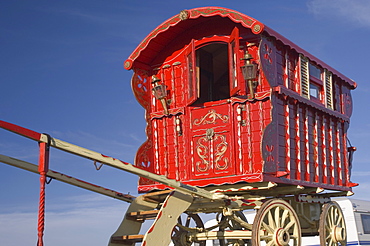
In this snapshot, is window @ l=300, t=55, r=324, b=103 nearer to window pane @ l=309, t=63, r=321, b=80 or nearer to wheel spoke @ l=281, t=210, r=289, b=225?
window pane @ l=309, t=63, r=321, b=80

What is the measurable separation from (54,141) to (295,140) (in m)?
5.16

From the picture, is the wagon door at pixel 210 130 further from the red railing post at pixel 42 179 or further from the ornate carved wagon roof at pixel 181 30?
the red railing post at pixel 42 179

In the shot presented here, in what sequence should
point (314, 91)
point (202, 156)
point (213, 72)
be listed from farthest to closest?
point (213, 72) → point (314, 91) → point (202, 156)

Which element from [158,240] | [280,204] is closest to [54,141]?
[158,240]

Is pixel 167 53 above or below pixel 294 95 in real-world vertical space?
above

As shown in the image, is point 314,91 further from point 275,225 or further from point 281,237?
point 281,237

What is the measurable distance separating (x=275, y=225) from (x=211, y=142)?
1.91 m

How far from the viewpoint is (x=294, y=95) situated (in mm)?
10859

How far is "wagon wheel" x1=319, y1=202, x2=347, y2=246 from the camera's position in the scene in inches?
446

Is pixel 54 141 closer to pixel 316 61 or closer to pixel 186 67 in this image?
pixel 186 67

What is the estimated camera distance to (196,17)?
420 inches

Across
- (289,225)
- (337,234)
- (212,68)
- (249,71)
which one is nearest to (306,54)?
(249,71)

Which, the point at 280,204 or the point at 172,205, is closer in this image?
the point at 172,205

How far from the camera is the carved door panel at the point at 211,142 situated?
1052 centimetres
